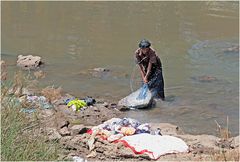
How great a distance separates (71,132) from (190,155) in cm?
171

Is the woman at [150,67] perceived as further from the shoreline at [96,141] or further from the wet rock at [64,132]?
the wet rock at [64,132]

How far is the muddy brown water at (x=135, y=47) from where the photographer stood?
34.6 ft

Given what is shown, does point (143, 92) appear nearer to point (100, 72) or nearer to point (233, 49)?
point (100, 72)

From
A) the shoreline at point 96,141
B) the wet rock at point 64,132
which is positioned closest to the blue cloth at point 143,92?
the shoreline at point 96,141

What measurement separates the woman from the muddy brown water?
0.39 metres

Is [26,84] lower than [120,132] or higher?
higher

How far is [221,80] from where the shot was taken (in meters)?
12.4

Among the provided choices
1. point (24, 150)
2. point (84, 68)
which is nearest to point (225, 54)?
point (84, 68)

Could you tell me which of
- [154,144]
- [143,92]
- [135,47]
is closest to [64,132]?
[154,144]

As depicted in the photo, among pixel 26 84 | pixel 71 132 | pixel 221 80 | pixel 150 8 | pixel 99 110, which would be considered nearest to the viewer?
pixel 26 84

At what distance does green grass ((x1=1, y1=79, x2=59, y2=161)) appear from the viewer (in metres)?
4.46

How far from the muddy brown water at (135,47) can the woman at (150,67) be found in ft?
1.28

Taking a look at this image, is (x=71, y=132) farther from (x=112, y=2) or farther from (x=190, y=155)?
(x=112, y=2)

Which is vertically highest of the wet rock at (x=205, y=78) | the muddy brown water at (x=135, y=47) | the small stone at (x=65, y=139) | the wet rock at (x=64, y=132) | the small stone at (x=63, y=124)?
the small stone at (x=65, y=139)
